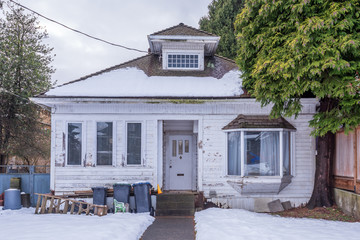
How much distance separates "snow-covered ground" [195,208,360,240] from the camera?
7623 millimetres

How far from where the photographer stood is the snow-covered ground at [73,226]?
7.45 metres

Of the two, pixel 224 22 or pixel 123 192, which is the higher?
pixel 224 22

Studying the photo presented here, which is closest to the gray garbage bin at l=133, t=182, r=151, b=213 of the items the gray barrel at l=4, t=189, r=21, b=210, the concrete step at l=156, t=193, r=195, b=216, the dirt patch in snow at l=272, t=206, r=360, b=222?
the concrete step at l=156, t=193, r=195, b=216

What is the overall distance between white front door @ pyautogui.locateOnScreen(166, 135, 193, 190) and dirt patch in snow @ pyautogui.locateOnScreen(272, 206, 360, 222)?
4.05m

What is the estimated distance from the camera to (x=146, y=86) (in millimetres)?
11984

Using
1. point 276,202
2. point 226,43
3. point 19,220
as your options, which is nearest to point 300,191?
point 276,202

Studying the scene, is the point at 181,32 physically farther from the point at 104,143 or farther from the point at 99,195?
the point at 99,195

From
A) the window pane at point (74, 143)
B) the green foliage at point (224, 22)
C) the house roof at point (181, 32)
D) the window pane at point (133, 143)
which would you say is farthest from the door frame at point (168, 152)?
the green foliage at point (224, 22)

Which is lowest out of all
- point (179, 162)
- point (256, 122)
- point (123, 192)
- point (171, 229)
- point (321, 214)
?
point (171, 229)

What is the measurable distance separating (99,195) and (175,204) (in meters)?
2.57

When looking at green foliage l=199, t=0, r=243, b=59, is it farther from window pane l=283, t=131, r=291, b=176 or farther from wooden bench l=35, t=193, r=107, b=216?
wooden bench l=35, t=193, r=107, b=216

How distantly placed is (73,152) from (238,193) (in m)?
6.00


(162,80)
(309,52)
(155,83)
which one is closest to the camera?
(309,52)

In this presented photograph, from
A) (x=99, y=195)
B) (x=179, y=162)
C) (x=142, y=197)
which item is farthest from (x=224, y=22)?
(x=99, y=195)
